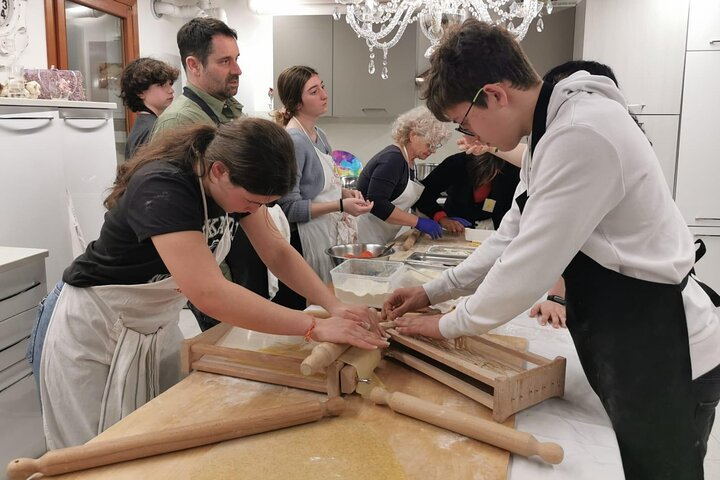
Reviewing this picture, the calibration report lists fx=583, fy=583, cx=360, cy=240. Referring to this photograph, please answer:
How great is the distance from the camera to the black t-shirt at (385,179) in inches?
108

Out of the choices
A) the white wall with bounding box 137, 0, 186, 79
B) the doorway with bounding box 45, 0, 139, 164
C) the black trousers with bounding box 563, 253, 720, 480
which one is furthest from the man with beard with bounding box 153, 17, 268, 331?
the white wall with bounding box 137, 0, 186, 79

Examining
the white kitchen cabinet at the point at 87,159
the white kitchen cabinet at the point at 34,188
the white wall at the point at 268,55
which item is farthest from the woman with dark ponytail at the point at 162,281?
the white wall at the point at 268,55

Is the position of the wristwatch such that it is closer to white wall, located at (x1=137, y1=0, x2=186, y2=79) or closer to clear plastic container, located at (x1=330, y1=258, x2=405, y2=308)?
clear plastic container, located at (x1=330, y1=258, x2=405, y2=308)

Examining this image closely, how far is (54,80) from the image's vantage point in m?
2.81

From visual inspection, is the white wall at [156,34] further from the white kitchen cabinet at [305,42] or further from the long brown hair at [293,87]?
the long brown hair at [293,87]

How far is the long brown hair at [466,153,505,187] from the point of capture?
9.27 ft

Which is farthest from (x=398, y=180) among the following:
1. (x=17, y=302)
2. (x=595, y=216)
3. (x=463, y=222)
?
(x=595, y=216)

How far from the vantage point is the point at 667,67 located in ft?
12.2

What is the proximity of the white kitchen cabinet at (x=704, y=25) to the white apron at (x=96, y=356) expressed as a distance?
3.50 meters

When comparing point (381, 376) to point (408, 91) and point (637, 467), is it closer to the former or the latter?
point (637, 467)

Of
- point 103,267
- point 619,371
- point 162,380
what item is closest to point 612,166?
point 619,371

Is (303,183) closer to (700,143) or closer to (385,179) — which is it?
(385,179)

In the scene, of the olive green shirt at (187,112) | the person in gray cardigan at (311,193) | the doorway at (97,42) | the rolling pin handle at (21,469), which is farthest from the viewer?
the doorway at (97,42)

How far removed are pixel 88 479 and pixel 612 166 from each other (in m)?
0.93
